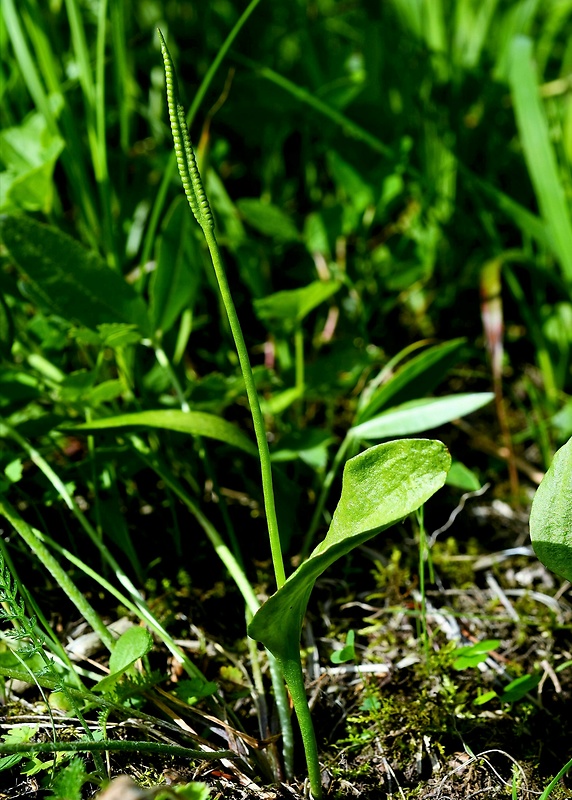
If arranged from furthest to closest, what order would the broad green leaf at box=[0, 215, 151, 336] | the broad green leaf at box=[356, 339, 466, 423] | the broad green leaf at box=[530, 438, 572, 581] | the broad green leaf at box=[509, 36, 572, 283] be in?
the broad green leaf at box=[509, 36, 572, 283], the broad green leaf at box=[356, 339, 466, 423], the broad green leaf at box=[0, 215, 151, 336], the broad green leaf at box=[530, 438, 572, 581]

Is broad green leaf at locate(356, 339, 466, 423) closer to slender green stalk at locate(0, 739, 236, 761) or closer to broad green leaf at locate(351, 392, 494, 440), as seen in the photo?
broad green leaf at locate(351, 392, 494, 440)

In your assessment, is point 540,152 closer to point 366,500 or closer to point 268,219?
point 268,219

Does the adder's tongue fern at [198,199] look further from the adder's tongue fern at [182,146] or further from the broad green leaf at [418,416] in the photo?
the broad green leaf at [418,416]

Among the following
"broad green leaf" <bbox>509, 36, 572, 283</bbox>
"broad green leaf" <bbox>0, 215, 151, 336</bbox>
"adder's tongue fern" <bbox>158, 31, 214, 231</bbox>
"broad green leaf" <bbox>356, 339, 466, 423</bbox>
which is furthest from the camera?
"broad green leaf" <bbox>509, 36, 572, 283</bbox>

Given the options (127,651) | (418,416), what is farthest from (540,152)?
(127,651)

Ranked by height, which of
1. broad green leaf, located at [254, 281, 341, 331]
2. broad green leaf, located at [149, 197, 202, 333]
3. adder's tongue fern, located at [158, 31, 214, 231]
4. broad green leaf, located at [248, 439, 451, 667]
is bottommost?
broad green leaf, located at [248, 439, 451, 667]

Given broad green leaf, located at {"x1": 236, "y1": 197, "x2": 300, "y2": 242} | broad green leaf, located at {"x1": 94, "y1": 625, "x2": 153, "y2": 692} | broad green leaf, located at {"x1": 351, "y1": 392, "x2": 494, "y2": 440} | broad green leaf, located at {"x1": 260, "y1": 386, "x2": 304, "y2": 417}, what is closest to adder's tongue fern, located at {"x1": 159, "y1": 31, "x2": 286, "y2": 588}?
broad green leaf, located at {"x1": 94, "y1": 625, "x2": 153, "y2": 692}
